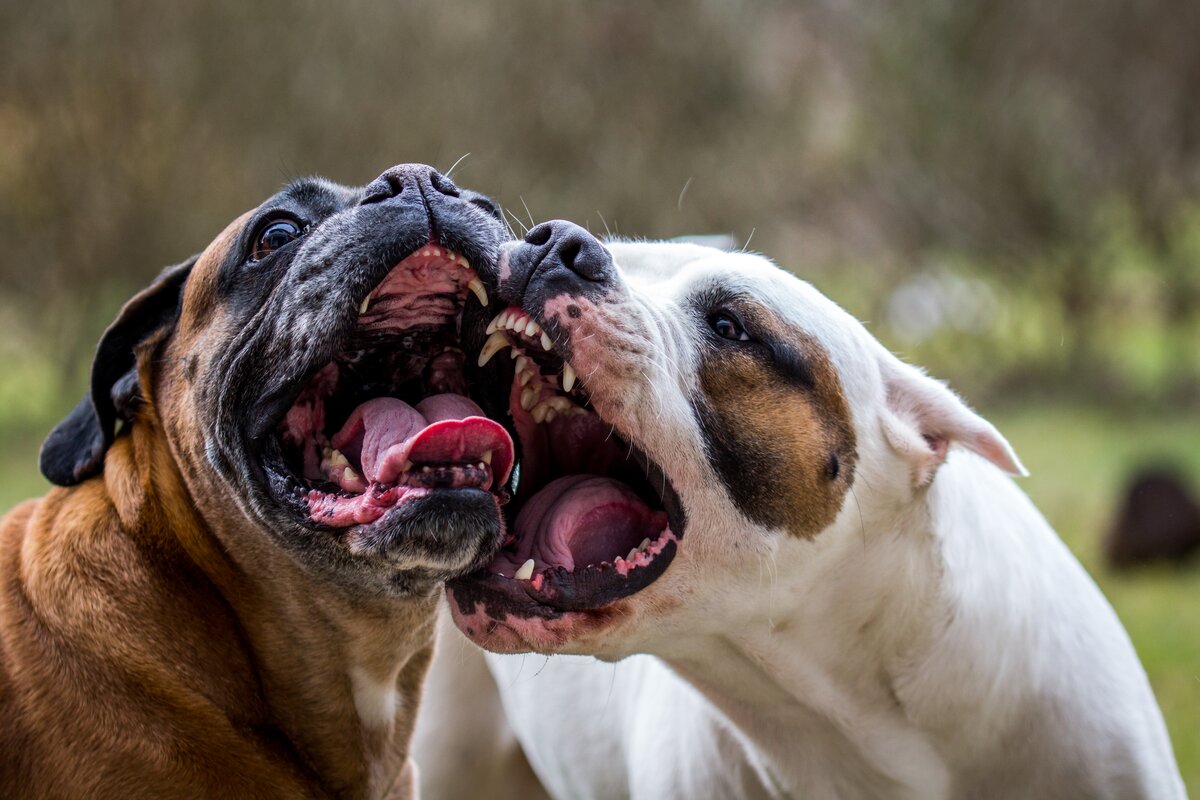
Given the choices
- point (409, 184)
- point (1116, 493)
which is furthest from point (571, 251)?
point (1116, 493)

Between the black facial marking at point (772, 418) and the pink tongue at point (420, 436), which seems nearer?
the pink tongue at point (420, 436)

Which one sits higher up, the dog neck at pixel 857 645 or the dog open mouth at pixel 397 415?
the dog open mouth at pixel 397 415

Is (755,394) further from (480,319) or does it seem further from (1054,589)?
(1054,589)

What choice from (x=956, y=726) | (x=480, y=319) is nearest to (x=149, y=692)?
(x=480, y=319)

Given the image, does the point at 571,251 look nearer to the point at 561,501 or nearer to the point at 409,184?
the point at 409,184

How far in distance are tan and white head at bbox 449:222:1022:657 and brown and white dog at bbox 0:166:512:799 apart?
166mm

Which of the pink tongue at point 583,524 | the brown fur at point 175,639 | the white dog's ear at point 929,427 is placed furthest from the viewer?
the white dog's ear at point 929,427

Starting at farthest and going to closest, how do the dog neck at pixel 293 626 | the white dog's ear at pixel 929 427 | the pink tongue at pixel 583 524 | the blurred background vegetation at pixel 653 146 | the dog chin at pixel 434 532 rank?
1. the blurred background vegetation at pixel 653 146
2. the white dog's ear at pixel 929 427
3. the dog neck at pixel 293 626
4. the pink tongue at pixel 583 524
5. the dog chin at pixel 434 532

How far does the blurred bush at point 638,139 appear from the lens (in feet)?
47.9

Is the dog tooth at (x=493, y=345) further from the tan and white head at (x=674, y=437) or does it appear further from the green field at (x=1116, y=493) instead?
the green field at (x=1116, y=493)

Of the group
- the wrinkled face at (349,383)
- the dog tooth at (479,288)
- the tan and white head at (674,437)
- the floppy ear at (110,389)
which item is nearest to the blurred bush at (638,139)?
the floppy ear at (110,389)

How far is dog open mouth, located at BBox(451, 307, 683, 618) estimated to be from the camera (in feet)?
9.77

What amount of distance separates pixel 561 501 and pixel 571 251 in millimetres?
612

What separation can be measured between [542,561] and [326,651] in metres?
0.66
